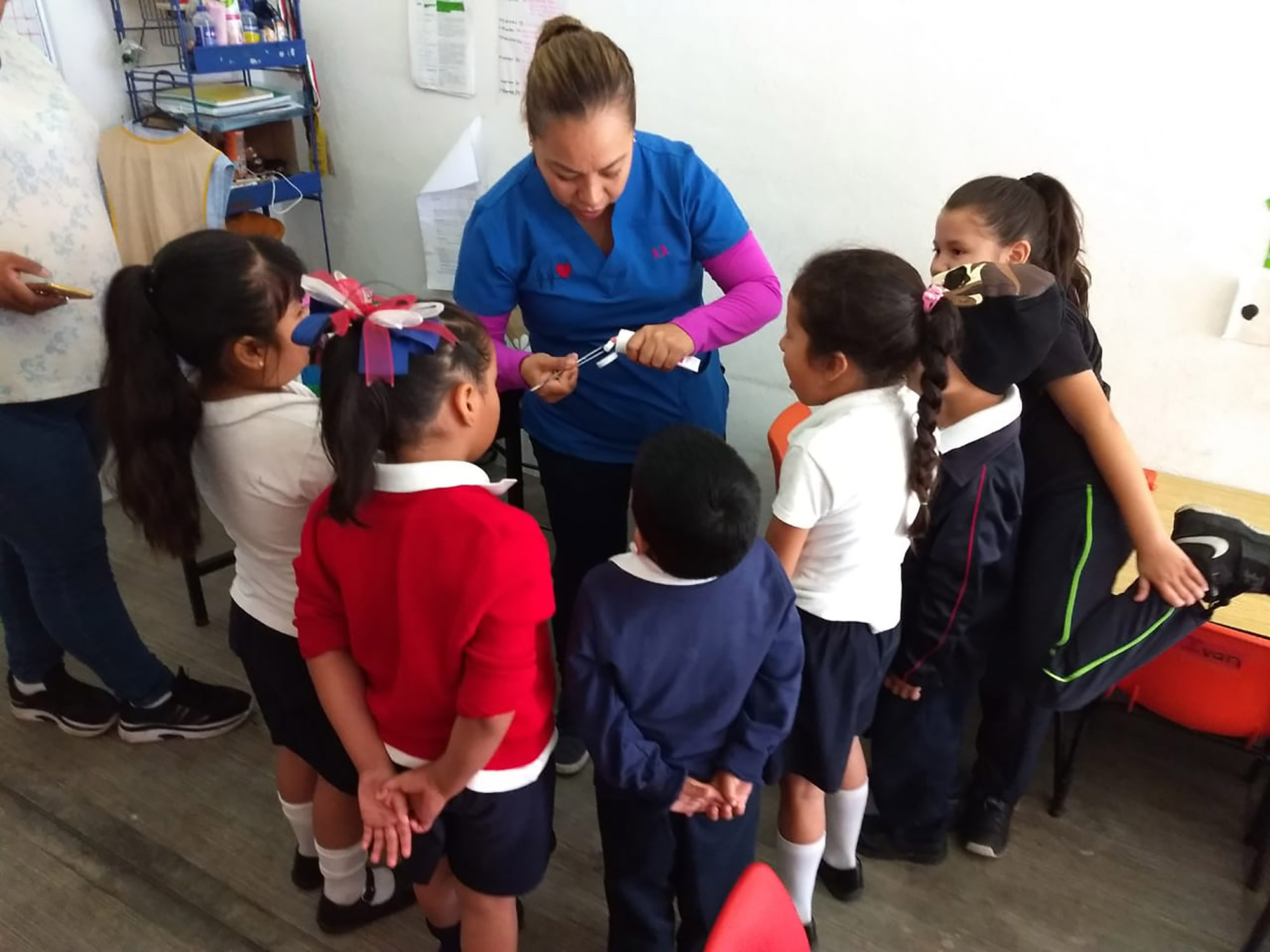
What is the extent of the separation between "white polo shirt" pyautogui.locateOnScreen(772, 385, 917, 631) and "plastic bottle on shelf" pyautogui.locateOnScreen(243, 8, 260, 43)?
2.25m

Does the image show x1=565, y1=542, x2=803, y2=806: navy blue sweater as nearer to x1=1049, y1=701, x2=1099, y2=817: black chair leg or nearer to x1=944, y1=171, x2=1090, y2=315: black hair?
x1=944, y1=171, x2=1090, y2=315: black hair

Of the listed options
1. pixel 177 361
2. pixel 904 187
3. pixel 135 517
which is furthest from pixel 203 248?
pixel 904 187

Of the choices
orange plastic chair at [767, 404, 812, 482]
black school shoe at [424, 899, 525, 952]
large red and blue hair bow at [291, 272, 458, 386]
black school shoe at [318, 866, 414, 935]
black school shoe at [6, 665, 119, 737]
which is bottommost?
black school shoe at [6, 665, 119, 737]

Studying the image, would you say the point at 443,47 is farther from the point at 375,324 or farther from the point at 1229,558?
the point at 1229,558

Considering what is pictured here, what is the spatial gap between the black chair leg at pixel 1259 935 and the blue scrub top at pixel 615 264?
138cm

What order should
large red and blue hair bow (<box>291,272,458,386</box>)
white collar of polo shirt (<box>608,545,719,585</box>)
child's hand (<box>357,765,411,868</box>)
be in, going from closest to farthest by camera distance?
1. large red and blue hair bow (<box>291,272,458,386</box>)
2. white collar of polo shirt (<box>608,545,719,585</box>)
3. child's hand (<box>357,765,411,868</box>)

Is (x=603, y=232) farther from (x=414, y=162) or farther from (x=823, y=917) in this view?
(x=414, y=162)

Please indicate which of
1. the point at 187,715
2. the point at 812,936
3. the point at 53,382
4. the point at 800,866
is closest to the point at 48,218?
the point at 53,382

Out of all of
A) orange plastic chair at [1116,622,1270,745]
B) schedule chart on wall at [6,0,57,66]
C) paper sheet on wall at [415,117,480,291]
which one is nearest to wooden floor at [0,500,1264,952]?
orange plastic chair at [1116,622,1270,745]

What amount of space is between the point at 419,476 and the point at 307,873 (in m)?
1.09

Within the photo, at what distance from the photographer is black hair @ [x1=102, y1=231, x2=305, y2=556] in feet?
4.06

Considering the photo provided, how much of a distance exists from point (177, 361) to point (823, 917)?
1.50m

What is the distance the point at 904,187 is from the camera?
216 centimetres

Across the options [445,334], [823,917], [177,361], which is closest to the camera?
[445,334]
